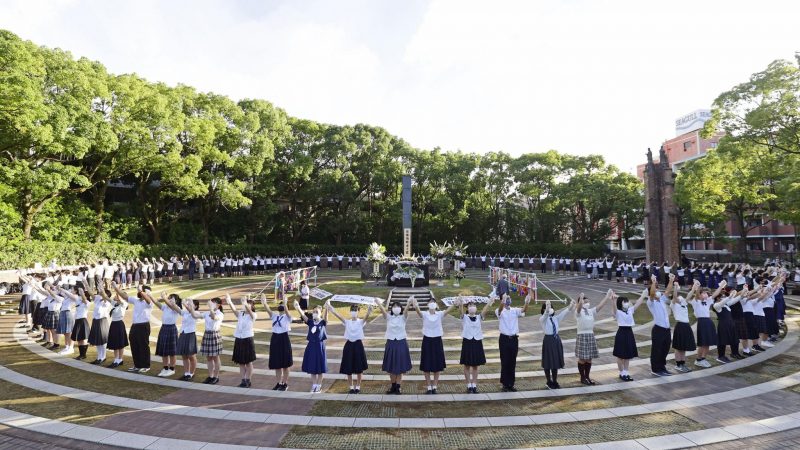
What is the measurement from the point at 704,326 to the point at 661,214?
73.0ft

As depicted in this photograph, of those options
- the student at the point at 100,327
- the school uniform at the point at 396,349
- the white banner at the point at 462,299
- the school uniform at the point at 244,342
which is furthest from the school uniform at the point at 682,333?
the student at the point at 100,327

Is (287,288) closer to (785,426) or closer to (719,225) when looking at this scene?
(785,426)

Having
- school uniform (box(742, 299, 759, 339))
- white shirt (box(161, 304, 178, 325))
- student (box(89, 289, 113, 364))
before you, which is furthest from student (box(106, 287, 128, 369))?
school uniform (box(742, 299, 759, 339))

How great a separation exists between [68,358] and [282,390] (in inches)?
249

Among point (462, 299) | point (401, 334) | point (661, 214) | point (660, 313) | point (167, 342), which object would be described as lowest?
point (167, 342)

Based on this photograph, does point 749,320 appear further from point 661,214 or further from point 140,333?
point 661,214

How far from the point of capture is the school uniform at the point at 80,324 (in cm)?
1063

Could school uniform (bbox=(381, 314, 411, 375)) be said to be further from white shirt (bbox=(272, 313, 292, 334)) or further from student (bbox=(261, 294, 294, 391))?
white shirt (bbox=(272, 313, 292, 334))

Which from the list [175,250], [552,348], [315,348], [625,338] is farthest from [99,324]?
[175,250]

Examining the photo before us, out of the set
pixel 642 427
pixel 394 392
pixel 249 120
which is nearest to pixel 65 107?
pixel 249 120

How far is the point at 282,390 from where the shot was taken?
8430 millimetres

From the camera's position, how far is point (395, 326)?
812cm

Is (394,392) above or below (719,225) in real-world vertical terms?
below

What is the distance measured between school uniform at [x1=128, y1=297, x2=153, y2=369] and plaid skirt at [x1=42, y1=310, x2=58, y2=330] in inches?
146
